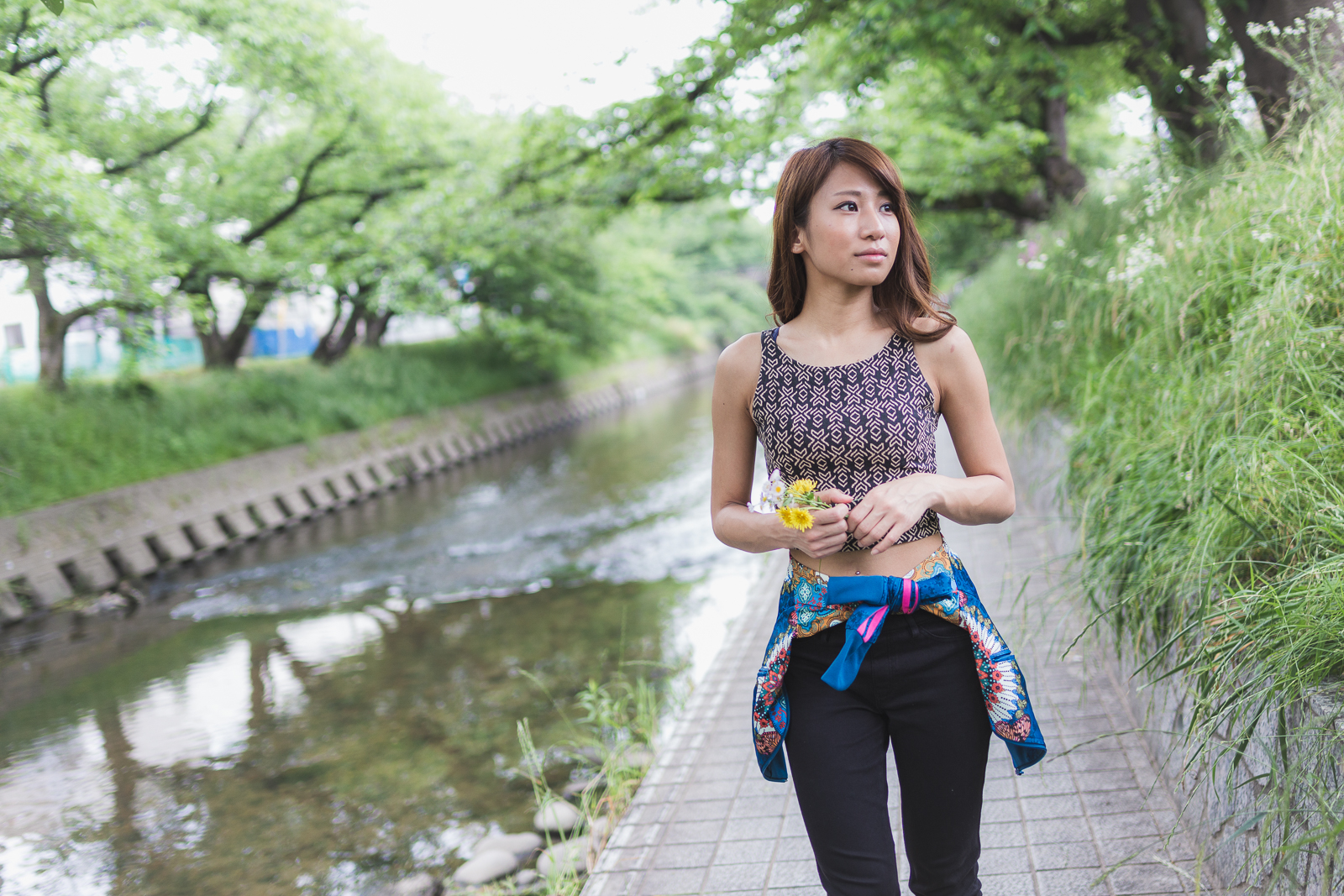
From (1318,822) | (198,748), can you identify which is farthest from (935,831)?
(198,748)

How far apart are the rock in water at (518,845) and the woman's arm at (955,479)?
307 cm

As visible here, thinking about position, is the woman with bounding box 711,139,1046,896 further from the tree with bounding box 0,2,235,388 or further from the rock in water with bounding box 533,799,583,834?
the tree with bounding box 0,2,235,388

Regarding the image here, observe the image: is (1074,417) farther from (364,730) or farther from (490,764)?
(364,730)

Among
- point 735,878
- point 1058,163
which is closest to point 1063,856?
point 735,878

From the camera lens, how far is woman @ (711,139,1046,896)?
1940mm

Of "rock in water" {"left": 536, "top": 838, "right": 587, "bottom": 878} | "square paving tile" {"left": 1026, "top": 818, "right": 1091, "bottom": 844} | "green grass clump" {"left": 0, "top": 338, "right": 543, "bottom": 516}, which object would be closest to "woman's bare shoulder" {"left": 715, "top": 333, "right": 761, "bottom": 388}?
"square paving tile" {"left": 1026, "top": 818, "right": 1091, "bottom": 844}

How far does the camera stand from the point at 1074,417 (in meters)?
5.55

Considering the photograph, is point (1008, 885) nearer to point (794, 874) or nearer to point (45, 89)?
point (794, 874)

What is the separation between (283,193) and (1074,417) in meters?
14.9

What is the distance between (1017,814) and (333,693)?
5.31 m

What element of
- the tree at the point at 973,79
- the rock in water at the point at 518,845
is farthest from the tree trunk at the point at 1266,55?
the rock in water at the point at 518,845

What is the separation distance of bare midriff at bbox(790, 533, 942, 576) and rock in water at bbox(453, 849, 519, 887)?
287 centimetres

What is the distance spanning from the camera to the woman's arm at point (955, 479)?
6.09ft

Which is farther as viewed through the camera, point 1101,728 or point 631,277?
point 631,277
